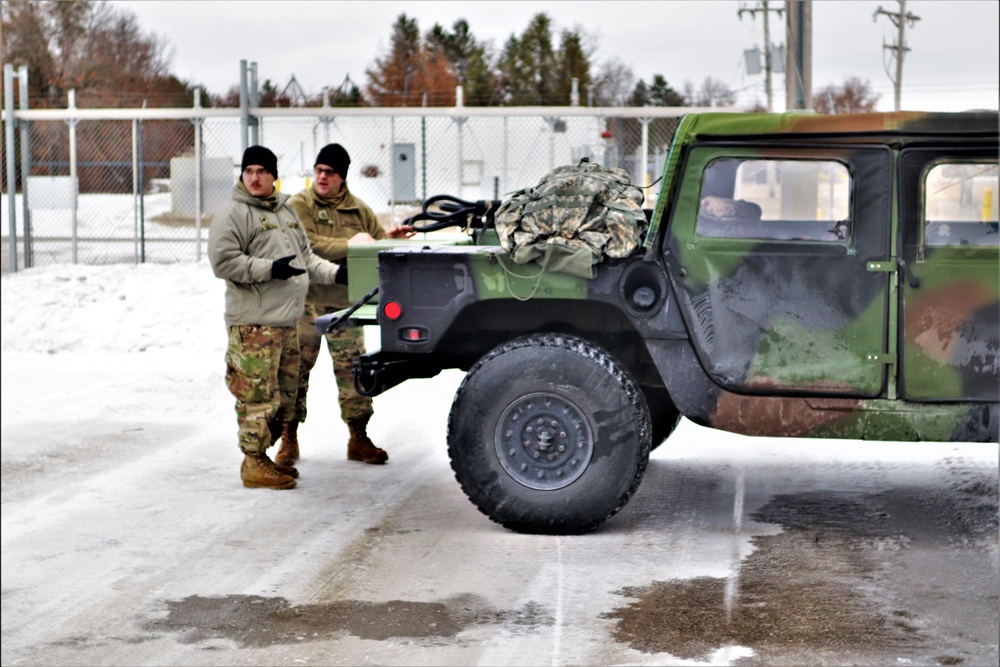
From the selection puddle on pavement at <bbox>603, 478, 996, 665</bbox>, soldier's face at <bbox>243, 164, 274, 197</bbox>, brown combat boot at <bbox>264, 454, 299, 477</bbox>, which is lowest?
puddle on pavement at <bbox>603, 478, 996, 665</bbox>

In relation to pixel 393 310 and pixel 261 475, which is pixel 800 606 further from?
pixel 261 475

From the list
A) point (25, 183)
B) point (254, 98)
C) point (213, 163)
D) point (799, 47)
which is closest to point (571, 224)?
point (799, 47)

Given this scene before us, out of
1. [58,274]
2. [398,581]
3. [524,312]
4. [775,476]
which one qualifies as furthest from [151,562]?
[58,274]

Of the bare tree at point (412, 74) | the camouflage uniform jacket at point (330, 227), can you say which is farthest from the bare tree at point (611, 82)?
the camouflage uniform jacket at point (330, 227)

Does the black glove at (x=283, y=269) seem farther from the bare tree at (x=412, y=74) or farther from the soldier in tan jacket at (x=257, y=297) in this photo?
the bare tree at (x=412, y=74)

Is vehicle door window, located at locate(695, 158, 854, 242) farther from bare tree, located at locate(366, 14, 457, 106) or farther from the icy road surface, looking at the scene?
bare tree, located at locate(366, 14, 457, 106)

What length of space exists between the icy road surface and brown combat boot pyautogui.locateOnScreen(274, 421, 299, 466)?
7.6 inches

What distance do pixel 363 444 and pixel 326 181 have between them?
1495 millimetres

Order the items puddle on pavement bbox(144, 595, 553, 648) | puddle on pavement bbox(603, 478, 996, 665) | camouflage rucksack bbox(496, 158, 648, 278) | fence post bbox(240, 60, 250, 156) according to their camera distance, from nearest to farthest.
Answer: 1. puddle on pavement bbox(603, 478, 996, 665)
2. puddle on pavement bbox(144, 595, 553, 648)
3. camouflage rucksack bbox(496, 158, 648, 278)
4. fence post bbox(240, 60, 250, 156)

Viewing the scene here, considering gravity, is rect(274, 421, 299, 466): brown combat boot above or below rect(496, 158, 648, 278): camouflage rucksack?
below

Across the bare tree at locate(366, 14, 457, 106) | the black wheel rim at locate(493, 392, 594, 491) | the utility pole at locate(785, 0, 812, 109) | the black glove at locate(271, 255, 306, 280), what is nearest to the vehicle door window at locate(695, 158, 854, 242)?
the black wheel rim at locate(493, 392, 594, 491)

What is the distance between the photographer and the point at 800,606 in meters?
4.70

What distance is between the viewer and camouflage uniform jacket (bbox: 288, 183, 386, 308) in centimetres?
728

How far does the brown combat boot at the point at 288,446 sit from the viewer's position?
284 inches
